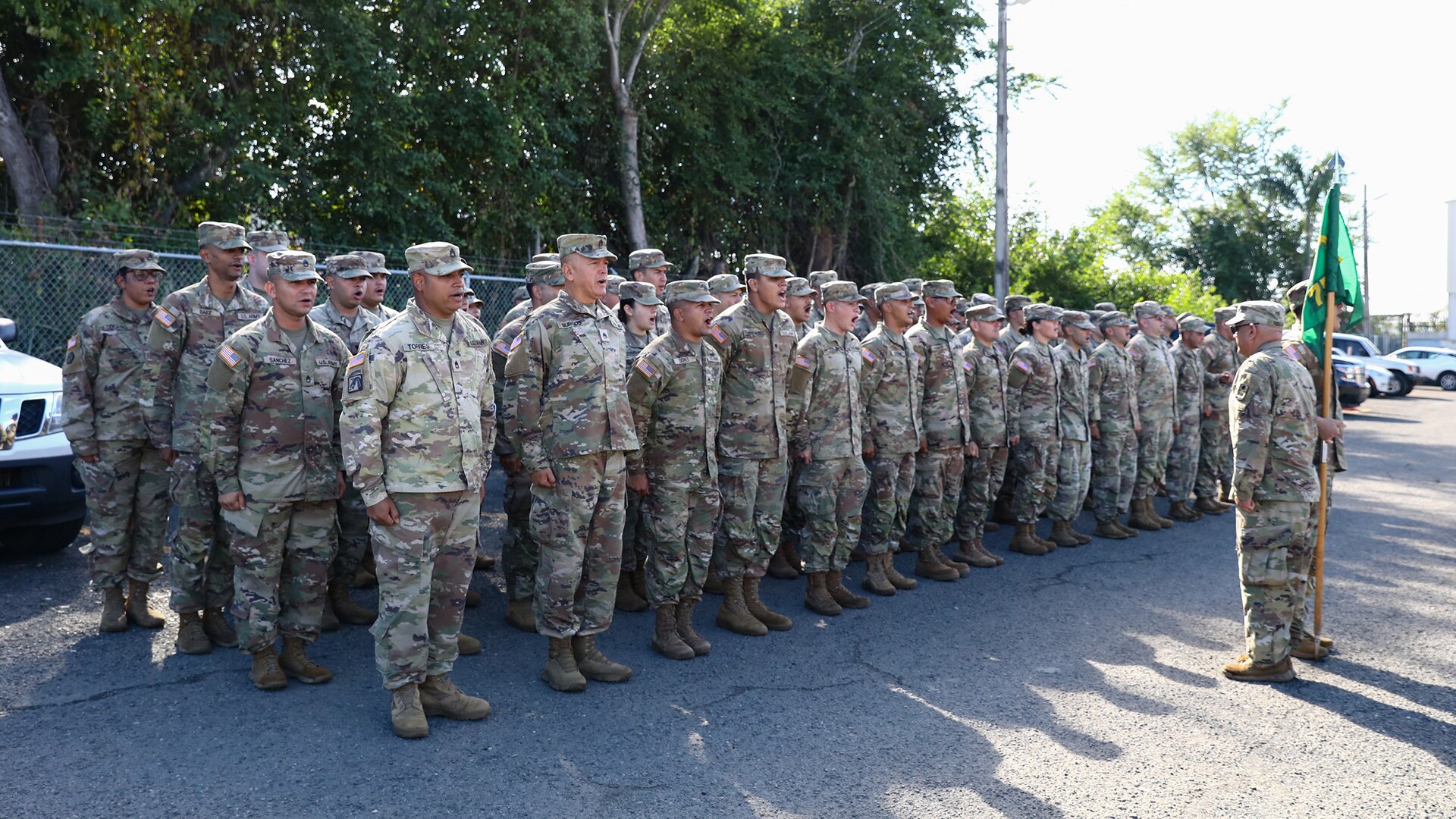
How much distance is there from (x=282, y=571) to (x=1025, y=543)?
230 inches

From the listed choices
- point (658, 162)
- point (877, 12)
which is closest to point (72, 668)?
point (658, 162)

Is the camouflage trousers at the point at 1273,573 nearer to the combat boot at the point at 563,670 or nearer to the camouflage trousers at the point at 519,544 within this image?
the combat boot at the point at 563,670

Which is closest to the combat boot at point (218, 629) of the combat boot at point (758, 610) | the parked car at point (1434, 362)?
the combat boot at point (758, 610)

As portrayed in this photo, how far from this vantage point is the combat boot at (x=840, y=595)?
7.05 m

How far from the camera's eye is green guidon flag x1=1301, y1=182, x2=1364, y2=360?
6.52 meters

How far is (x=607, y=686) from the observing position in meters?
5.44

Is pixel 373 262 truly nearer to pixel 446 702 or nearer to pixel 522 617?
pixel 522 617

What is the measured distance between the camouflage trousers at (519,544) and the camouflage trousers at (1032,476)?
431 cm

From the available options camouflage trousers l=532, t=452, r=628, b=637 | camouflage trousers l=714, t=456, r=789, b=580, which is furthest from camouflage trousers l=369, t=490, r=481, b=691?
camouflage trousers l=714, t=456, r=789, b=580

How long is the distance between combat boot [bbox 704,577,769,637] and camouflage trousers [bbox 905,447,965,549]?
1962mm

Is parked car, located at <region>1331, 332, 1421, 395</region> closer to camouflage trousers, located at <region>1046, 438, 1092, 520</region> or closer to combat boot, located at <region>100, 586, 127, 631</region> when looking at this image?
camouflage trousers, located at <region>1046, 438, 1092, 520</region>

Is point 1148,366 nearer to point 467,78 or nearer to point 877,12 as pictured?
point 467,78

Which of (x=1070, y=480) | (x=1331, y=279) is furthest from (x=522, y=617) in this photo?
(x=1331, y=279)

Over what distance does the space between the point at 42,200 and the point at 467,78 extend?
592 centimetres
